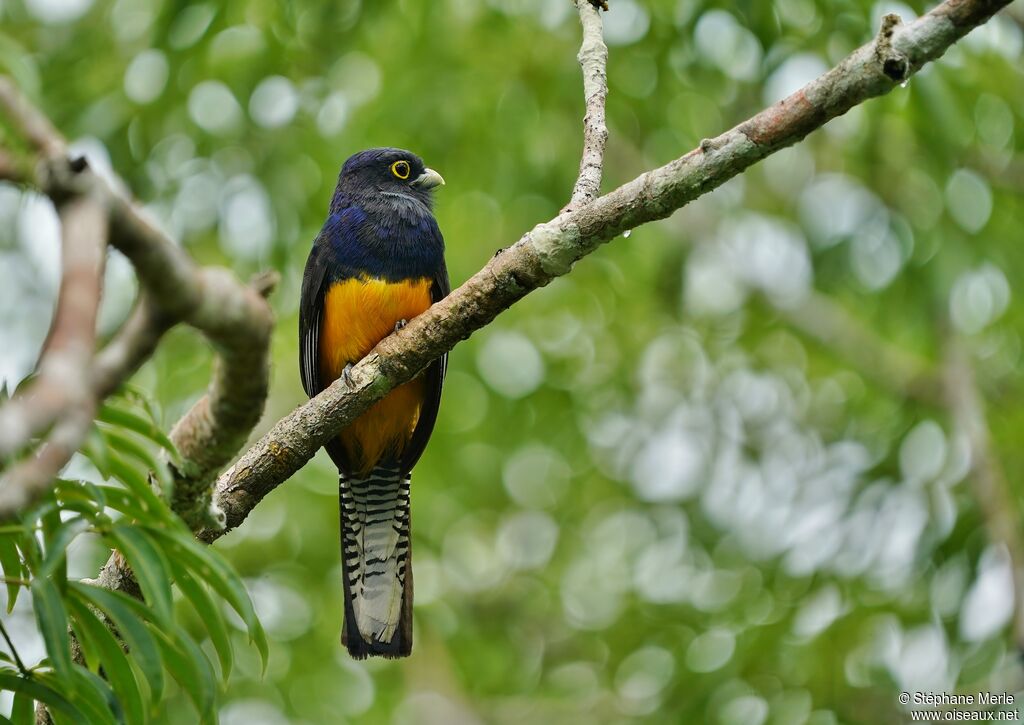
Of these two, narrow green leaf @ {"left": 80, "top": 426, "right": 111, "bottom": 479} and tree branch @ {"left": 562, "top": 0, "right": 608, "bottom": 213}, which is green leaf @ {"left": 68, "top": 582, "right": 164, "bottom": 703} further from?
tree branch @ {"left": 562, "top": 0, "right": 608, "bottom": 213}

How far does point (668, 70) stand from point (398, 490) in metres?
3.16

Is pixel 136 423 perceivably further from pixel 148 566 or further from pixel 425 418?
pixel 425 418

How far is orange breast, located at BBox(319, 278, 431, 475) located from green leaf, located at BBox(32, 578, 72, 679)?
3059mm

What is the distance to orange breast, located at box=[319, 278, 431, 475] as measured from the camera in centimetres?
554

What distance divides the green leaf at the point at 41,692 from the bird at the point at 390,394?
8.90ft

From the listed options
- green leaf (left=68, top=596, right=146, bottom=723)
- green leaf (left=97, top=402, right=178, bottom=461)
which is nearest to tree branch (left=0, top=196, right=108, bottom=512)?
green leaf (left=97, top=402, right=178, bottom=461)

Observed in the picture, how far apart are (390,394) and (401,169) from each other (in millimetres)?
1485

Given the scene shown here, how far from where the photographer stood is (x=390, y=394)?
5.64 meters

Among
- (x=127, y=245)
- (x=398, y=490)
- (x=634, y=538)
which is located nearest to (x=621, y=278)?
(x=634, y=538)

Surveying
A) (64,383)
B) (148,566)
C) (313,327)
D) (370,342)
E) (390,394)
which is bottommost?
(64,383)

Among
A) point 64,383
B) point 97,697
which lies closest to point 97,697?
point 97,697

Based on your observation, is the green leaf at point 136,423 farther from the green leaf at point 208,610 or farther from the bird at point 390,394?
the bird at point 390,394

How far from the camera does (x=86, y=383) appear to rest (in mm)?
1604

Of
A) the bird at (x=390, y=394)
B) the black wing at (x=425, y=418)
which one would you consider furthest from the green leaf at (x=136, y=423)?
the black wing at (x=425, y=418)
